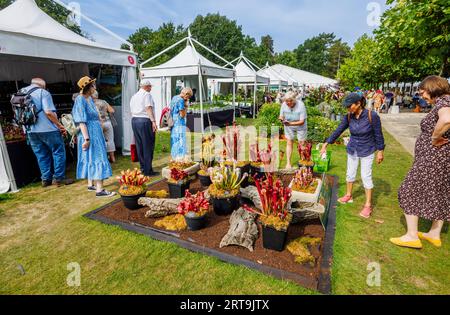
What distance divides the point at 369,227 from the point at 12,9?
896 cm

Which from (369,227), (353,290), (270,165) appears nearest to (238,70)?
(270,165)

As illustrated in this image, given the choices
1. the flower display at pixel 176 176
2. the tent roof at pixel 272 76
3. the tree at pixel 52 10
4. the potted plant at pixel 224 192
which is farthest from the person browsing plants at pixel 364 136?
the tree at pixel 52 10

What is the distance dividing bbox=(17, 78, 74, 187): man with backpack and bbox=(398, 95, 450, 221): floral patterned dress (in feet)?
19.6

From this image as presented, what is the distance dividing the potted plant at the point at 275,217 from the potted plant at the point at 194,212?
0.84 meters

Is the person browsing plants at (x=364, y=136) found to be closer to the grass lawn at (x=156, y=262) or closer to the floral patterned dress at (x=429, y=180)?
the floral patterned dress at (x=429, y=180)

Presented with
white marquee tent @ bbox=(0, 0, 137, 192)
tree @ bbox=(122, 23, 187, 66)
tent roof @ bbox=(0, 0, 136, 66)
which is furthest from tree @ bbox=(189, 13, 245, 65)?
tent roof @ bbox=(0, 0, 136, 66)

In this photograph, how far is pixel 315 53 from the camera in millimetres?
87250

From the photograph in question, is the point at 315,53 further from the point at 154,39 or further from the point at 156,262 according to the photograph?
the point at 156,262

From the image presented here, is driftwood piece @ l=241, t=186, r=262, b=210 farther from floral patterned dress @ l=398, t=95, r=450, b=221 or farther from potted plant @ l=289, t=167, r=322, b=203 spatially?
floral patterned dress @ l=398, t=95, r=450, b=221

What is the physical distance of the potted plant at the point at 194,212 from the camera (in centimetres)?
331

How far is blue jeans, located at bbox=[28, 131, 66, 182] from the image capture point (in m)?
4.95

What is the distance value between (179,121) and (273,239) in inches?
139
